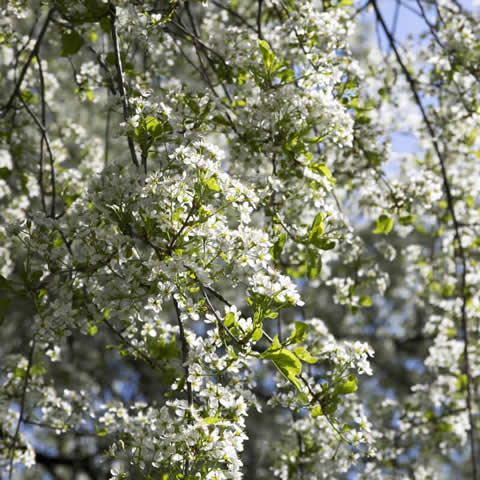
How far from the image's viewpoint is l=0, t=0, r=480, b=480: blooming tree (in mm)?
1848

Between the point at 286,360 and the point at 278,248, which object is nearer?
the point at 286,360

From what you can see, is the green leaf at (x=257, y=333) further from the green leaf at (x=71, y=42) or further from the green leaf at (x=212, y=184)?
the green leaf at (x=71, y=42)

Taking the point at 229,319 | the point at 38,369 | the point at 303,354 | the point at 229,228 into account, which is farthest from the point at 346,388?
the point at 38,369

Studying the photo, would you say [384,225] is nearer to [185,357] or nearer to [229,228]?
[229,228]

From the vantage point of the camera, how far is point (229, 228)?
2.76m

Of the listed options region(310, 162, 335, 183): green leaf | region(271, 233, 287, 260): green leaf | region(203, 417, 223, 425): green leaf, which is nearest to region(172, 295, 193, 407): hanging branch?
region(203, 417, 223, 425): green leaf

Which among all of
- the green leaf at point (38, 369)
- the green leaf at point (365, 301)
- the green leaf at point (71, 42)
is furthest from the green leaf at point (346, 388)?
the green leaf at point (71, 42)

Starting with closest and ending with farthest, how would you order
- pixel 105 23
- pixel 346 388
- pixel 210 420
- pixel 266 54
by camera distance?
1. pixel 210 420
2. pixel 346 388
3. pixel 266 54
4. pixel 105 23

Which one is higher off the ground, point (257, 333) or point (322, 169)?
point (322, 169)

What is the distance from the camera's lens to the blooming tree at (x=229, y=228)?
6.06ft

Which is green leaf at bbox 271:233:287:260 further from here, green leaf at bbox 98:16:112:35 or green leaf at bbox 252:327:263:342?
green leaf at bbox 98:16:112:35

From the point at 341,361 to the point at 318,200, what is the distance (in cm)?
60

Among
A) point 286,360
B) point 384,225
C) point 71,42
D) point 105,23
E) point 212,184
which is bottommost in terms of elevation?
point 286,360

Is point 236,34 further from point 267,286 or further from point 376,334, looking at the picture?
point 376,334
